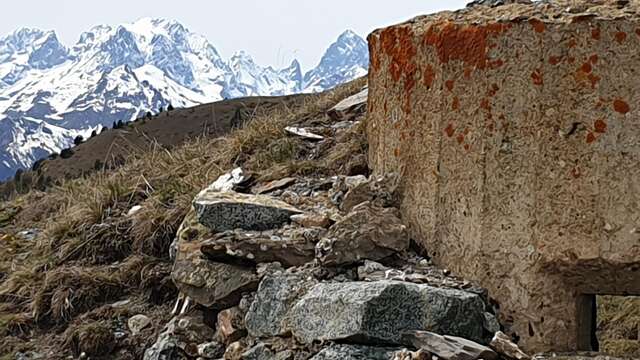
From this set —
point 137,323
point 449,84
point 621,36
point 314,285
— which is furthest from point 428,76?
point 137,323

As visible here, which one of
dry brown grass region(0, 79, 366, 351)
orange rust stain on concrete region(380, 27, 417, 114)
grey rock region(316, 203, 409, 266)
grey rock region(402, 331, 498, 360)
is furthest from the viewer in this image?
dry brown grass region(0, 79, 366, 351)

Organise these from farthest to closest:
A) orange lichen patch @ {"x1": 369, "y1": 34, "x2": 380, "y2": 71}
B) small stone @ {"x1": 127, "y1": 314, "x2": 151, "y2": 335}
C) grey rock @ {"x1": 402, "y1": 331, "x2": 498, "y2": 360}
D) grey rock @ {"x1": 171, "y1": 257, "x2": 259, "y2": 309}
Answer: small stone @ {"x1": 127, "y1": 314, "x2": 151, "y2": 335}
orange lichen patch @ {"x1": 369, "y1": 34, "x2": 380, "y2": 71}
grey rock @ {"x1": 171, "y1": 257, "x2": 259, "y2": 309}
grey rock @ {"x1": 402, "y1": 331, "x2": 498, "y2": 360}

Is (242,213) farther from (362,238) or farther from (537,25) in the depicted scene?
(537,25)

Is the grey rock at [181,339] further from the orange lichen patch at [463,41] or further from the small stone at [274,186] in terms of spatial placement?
the orange lichen patch at [463,41]

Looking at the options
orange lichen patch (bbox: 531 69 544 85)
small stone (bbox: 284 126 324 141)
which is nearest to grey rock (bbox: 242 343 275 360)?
orange lichen patch (bbox: 531 69 544 85)

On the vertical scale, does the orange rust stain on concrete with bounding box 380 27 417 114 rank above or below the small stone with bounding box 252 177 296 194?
above

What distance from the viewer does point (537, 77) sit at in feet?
11.3

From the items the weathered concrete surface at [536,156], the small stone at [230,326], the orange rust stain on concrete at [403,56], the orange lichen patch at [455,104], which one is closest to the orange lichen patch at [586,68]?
the weathered concrete surface at [536,156]

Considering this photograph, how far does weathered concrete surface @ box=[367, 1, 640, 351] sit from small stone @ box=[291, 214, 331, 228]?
0.57m

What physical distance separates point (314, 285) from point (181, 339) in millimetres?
952

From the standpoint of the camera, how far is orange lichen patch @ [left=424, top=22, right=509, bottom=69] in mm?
3596

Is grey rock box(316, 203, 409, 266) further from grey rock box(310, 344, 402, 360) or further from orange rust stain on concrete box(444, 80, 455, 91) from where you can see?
orange rust stain on concrete box(444, 80, 455, 91)

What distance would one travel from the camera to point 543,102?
3416 mm

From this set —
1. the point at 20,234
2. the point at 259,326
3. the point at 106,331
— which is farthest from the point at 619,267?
the point at 20,234
